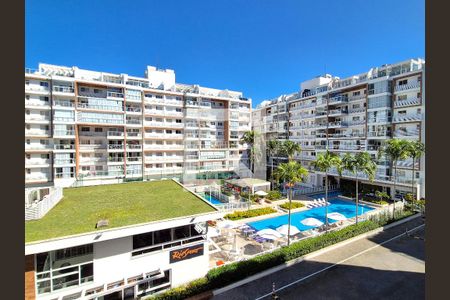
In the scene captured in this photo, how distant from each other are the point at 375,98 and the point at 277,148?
22310mm

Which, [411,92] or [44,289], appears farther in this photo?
[411,92]

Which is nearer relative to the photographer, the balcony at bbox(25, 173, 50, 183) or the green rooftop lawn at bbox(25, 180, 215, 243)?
the green rooftop lawn at bbox(25, 180, 215, 243)

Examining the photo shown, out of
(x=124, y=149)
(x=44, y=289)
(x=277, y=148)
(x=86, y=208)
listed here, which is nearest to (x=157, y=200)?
(x=86, y=208)

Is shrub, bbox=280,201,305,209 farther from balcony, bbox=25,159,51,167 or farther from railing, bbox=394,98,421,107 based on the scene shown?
balcony, bbox=25,159,51,167

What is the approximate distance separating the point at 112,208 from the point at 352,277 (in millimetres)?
18342

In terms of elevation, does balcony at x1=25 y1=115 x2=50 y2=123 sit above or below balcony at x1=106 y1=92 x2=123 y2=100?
below

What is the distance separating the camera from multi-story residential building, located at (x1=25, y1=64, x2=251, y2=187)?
37.1 meters

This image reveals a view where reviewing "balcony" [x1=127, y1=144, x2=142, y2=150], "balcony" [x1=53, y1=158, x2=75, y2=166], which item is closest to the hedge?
"balcony" [x1=127, y1=144, x2=142, y2=150]

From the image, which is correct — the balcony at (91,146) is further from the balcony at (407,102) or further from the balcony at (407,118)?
the balcony at (407,102)

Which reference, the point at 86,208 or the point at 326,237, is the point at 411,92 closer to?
the point at 326,237

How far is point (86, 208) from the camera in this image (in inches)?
639

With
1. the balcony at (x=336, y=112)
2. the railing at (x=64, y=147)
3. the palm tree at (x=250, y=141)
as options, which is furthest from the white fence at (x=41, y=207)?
the balcony at (x=336, y=112)

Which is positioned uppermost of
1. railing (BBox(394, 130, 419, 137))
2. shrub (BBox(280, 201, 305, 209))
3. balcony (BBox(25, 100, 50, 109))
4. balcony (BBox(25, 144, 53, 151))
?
balcony (BBox(25, 100, 50, 109))

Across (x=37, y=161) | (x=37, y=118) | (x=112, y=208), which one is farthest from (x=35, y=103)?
(x=112, y=208)
